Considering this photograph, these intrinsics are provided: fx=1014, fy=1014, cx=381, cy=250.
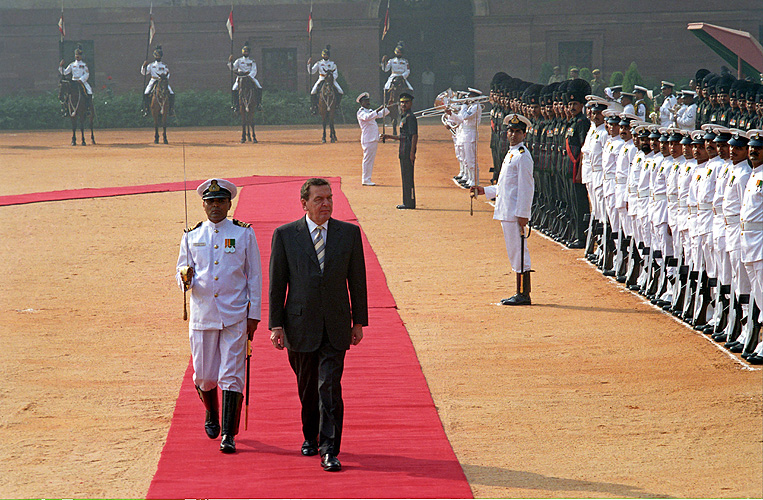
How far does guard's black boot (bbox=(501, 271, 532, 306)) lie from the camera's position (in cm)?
1084

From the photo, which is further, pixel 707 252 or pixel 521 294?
pixel 521 294

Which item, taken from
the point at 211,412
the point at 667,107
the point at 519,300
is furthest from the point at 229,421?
the point at 667,107

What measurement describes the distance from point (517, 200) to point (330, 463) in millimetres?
5397

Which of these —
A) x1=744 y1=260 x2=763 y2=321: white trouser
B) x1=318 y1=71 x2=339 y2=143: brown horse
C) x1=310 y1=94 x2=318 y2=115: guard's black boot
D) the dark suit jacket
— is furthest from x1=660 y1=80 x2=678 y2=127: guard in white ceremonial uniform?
the dark suit jacket

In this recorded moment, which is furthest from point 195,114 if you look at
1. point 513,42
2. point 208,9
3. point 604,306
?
point 604,306

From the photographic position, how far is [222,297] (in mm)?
6371

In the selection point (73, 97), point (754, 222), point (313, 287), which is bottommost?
point (313, 287)

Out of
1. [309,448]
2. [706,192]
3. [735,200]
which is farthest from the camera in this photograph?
[706,192]

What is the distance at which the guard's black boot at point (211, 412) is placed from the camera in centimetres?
652

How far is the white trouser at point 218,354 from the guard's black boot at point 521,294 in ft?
16.3

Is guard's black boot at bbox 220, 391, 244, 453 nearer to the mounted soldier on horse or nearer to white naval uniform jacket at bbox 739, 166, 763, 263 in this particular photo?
white naval uniform jacket at bbox 739, 166, 763, 263

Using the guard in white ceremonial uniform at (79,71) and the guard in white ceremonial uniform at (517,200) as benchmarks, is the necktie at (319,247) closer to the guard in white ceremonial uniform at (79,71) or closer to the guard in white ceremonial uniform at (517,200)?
the guard in white ceremonial uniform at (517,200)

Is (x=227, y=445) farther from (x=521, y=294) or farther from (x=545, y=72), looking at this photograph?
(x=545, y=72)

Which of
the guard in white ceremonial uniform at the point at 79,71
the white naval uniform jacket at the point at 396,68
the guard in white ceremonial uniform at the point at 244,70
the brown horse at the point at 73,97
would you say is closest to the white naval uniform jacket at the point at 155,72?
the guard in white ceremonial uniform at the point at 79,71
